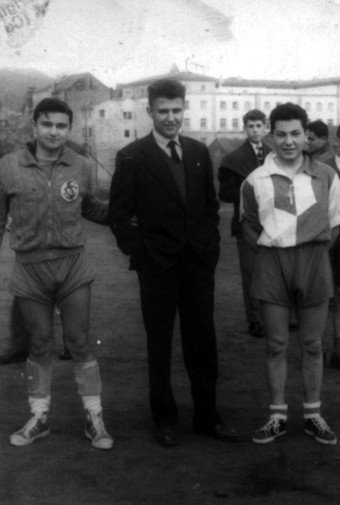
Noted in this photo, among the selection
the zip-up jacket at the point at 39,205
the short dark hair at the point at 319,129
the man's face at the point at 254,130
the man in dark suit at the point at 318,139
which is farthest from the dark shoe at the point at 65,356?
the short dark hair at the point at 319,129

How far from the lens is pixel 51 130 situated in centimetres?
450

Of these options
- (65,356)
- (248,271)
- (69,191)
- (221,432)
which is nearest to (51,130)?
(69,191)

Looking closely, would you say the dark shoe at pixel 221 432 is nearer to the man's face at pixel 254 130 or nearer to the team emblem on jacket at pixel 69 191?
the team emblem on jacket at pixel 69 191

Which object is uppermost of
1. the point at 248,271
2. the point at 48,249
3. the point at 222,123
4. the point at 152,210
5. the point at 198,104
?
the point at 198,104

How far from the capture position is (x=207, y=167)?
4.71 meters

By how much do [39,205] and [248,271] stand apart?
3377 mm

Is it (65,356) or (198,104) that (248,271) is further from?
(198,104)

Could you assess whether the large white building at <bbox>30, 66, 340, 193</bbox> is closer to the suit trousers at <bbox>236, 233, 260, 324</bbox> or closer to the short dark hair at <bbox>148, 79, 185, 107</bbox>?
the suit trousers at <bbox>236, 233, 260, 324</bbox>

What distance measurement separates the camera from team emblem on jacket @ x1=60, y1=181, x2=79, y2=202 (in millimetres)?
4492

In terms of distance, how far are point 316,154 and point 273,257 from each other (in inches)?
141

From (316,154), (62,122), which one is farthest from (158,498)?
(316,154)

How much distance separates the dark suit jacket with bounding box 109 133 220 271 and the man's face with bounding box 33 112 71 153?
353mm

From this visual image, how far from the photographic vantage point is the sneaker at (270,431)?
4.56 metres

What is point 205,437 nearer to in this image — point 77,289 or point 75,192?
point 77,289
